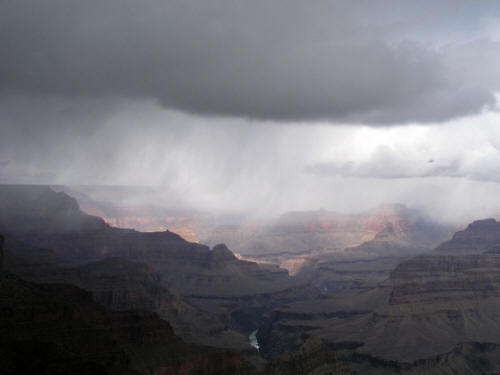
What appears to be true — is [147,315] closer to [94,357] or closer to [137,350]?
[137,350]

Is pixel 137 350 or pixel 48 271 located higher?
pixel 48 271

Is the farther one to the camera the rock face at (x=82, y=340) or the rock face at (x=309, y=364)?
the rock face at (x=309, y=364)

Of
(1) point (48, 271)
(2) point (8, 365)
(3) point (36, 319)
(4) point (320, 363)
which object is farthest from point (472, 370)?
(2) point (8, 365)

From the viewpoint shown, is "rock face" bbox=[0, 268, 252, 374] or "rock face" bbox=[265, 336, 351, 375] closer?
"rock face" bbox=[0, 268, 252, 374]

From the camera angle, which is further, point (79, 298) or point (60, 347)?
point (79, 298)

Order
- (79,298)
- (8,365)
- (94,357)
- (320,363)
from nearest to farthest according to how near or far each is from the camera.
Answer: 1. (8,365)
2. (94,357)
3. (320,363)
4. (79,298)

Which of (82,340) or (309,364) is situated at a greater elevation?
(82,340)

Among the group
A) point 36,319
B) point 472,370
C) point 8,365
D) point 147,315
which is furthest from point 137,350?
point 472,370

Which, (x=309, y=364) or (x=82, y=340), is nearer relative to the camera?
(x=82, y=340)

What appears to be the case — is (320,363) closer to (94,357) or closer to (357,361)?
(94,357)


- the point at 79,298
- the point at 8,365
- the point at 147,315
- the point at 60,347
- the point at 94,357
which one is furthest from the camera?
the point at 147,315
